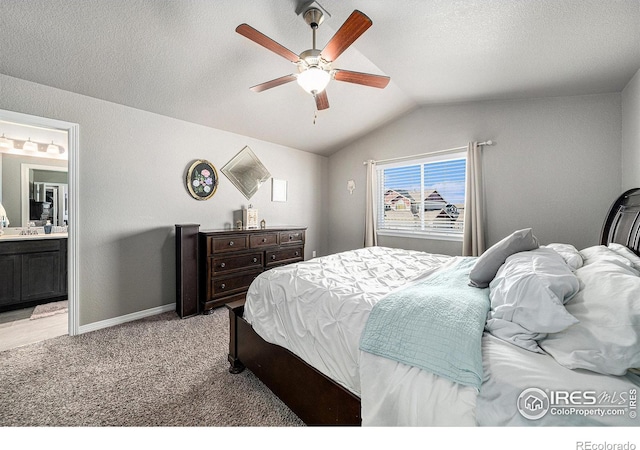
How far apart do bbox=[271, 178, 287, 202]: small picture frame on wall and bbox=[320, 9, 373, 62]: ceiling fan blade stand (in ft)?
8.19

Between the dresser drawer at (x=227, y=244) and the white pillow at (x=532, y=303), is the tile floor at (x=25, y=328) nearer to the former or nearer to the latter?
the dresser drawer at (x=227, y=244)

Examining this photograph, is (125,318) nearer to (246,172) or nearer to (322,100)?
(246,172)

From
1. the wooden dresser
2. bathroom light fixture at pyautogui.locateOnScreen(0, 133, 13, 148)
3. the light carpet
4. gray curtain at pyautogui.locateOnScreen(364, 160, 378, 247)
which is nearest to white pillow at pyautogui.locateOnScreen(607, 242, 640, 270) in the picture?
the light carpet

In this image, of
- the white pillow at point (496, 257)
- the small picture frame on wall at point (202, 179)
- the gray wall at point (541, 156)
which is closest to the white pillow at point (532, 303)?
the white pillow at point (496, 257)

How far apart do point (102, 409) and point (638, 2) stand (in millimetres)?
4060

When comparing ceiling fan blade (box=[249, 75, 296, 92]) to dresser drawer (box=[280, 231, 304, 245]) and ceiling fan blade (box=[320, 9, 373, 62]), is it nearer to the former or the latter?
ceiling fan blade (box=[320, 9, 373, 62])

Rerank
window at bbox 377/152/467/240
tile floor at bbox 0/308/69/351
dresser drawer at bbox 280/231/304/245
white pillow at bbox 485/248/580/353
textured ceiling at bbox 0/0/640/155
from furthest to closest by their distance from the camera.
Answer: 1. dresser drawer at bbox 280/231/304/245
2. window at bbox 377/152/467/240
3. tile floor at bbox 0/308/69/351
4. textured ceiling at bbox 0/0/640/155
5. white pillow at bbox 485/248/580/353

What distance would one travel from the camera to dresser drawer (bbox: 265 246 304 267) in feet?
11.5

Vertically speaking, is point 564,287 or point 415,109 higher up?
point 415,109

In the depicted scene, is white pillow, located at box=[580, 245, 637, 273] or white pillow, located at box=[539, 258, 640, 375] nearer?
white pillow, located at box=[539, 258, 640, 375]

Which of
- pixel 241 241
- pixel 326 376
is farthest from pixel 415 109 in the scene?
pixel 326 376

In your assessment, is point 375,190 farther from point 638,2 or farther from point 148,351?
point 148,351

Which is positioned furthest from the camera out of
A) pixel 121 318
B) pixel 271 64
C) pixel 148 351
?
pixel 121 318

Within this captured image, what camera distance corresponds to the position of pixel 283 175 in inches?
165
